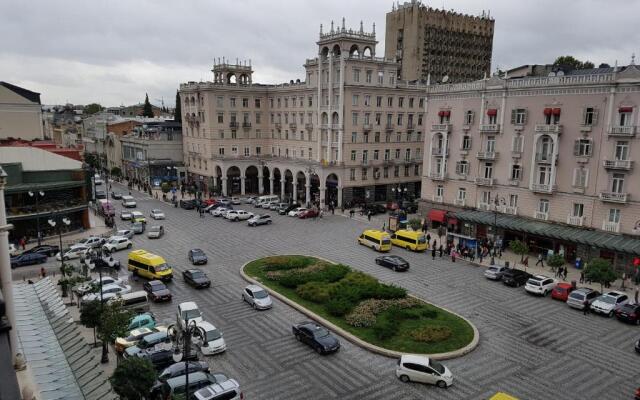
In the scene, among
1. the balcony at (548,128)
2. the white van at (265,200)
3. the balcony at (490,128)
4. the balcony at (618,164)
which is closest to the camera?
the balcony at (618,164)

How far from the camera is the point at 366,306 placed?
3238 centimetres

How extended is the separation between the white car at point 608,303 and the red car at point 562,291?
2.06m

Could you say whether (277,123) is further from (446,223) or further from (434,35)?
(434,35)

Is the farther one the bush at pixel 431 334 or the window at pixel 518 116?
the window at pixel 518 116

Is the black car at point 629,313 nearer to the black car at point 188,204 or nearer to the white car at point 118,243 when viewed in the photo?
the white car at point 118,243

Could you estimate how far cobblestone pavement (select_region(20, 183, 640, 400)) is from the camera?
23562 millimetres

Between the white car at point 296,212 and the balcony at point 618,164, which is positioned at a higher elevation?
the balcony at point 618,164

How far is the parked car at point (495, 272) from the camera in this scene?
39.9 m

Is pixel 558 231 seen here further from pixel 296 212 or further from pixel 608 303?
pixel 296 212

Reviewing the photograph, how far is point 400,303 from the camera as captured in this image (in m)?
33.2

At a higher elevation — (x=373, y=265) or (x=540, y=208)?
(x=540, y=208)

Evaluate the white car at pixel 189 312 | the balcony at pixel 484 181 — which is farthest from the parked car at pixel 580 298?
the white car at pixel 189 312

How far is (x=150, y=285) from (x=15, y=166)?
85.9ft

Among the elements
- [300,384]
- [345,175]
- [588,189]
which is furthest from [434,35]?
[300,384]
